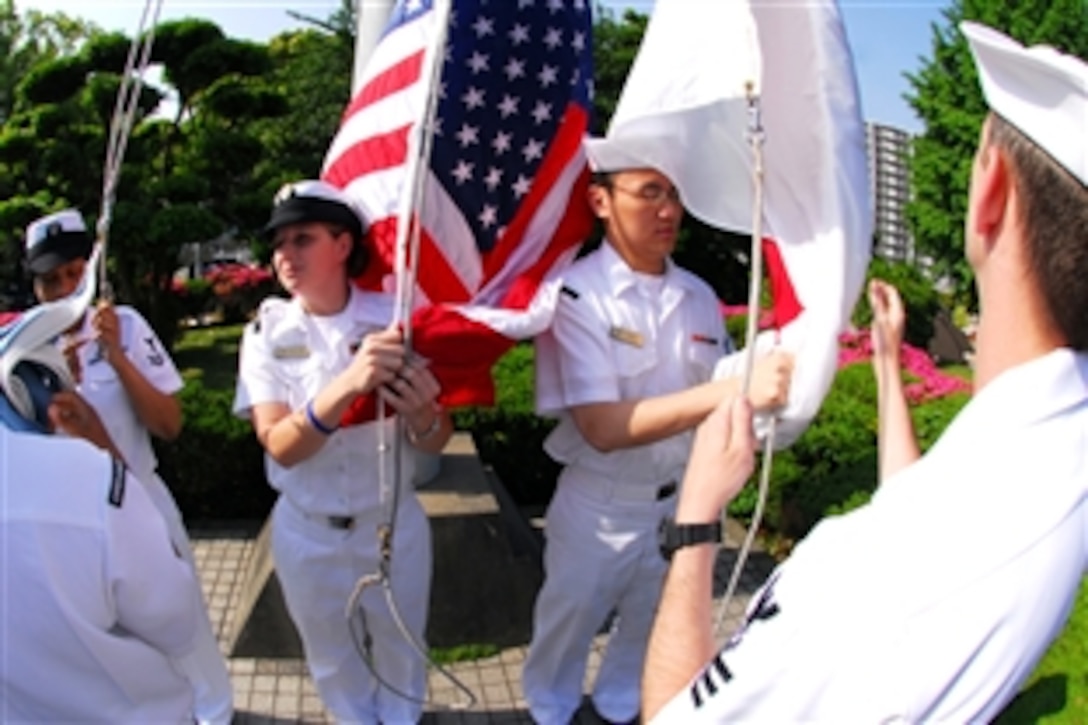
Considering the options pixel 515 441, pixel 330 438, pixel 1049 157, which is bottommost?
pixel 515 441

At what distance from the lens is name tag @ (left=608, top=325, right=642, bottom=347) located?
3156 mm

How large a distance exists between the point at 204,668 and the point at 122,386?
1179mm

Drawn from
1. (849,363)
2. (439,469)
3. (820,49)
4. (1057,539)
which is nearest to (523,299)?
(820,49)

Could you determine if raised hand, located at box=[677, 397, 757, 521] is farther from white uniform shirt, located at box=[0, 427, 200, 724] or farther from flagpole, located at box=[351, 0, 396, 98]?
flagpole, located at box=[351, 0, 396, 98]

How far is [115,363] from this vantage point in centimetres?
330

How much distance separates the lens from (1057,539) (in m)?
1.12

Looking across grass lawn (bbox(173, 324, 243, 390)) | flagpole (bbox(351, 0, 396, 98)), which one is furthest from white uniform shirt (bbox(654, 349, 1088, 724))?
grass lawn (bbox(173, 324, 243, 390))

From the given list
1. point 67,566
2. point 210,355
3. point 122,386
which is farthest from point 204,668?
point 210,355

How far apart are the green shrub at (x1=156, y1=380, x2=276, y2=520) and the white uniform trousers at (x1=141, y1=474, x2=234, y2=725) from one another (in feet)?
8.70

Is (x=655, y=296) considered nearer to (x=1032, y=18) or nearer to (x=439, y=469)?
(x=439, y=469)

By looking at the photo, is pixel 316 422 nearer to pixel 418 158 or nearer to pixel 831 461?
pixel 418 158

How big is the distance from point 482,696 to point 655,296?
2.08 metres

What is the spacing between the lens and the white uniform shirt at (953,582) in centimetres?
112

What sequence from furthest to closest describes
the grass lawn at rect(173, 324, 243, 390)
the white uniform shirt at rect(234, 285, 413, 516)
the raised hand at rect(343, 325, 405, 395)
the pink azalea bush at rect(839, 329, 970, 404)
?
the grass lawn at rect(173, 324, 243, 390), the pink azalea bush at rect(839, 329, 970, 404), the white uniform shirt at rect(234, 285, 413, 516), the raised hand at rect(343, 325, 405, 395)
